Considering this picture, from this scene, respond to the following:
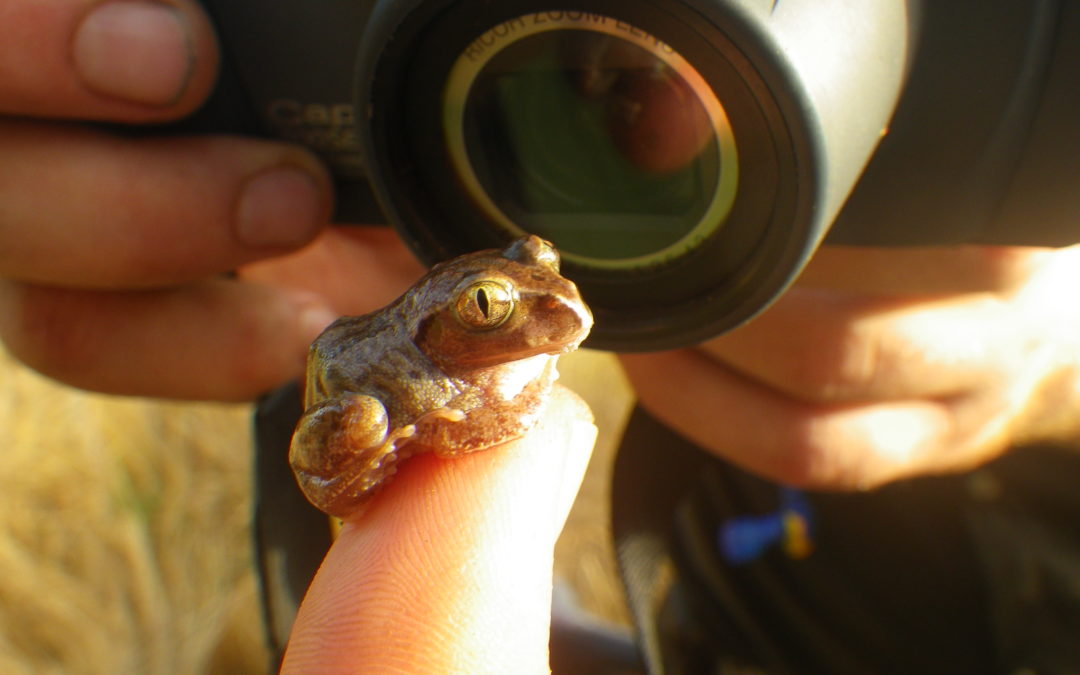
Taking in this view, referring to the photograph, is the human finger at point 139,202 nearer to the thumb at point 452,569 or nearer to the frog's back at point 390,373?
the frog's back at point 390,373

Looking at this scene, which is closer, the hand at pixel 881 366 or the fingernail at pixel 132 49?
the fingernail at pixel 132 49

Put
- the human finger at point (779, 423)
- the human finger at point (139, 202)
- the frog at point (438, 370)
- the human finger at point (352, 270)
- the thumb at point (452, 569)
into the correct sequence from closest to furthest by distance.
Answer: the thumb at point (452, 569), the frog at point (438, 370), the human finger at point (139, 202), the human finger at point (779, 423), the human finger at point (352, 270)

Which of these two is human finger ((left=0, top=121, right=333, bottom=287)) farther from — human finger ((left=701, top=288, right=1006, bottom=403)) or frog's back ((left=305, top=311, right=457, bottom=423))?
human finger ((left=701, top=288, right=1006, bottom=403))

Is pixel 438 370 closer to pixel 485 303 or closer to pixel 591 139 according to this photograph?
pixel 485 303

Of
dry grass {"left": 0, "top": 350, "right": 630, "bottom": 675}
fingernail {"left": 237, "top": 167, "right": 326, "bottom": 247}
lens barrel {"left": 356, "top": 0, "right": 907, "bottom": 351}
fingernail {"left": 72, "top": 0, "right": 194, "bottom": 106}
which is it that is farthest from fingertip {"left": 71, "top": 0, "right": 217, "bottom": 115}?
dry grass {"left": 0, "top": 350, "right": 630, "bottom": 675}

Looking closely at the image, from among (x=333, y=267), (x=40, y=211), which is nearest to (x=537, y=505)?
(x=40, y=211)

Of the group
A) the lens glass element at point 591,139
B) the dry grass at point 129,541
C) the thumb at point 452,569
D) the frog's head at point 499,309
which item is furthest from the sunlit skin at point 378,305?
the dry grass at point 129,541
